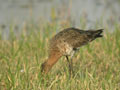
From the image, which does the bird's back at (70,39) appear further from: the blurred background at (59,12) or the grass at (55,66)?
the blurred background at (59,12)

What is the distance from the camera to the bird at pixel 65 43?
247 inches

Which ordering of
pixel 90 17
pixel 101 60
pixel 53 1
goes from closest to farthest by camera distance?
pixel 101 60
pixel 90 17
pixel 53 1

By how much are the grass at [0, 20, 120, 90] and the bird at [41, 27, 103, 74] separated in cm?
21

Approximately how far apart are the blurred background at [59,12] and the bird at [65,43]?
240 centimetres

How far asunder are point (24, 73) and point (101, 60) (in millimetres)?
1705

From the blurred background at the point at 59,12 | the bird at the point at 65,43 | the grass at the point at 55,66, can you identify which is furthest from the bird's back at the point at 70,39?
the blurred background at the point at 59,12

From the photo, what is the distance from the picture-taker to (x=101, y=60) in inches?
279

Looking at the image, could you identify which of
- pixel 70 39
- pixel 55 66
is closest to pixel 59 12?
pixel 55 66

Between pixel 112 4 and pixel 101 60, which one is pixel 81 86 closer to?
pixel 101 60

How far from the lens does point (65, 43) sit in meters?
6.32

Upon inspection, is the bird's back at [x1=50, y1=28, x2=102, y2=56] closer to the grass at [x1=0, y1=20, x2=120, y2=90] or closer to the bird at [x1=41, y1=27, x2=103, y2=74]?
the bird at [x1=41, y1=27, x2=103, y2=74]

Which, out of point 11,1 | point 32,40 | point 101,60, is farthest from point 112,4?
point 101,60

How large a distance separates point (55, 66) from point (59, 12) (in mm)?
3396

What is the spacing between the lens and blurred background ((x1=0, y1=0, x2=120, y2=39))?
9.67 meters
